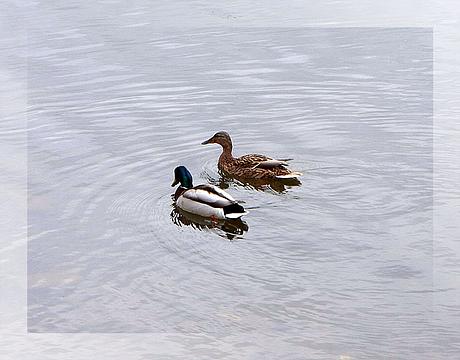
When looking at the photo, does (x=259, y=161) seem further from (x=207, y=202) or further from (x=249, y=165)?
(x=207, y=202)

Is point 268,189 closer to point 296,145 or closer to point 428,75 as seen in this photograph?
point 296,145

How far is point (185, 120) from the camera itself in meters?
9.45

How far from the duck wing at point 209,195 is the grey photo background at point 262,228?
219 mm

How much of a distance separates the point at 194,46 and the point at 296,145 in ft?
10.6

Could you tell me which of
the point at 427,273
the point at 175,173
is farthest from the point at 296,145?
the point at 427,273

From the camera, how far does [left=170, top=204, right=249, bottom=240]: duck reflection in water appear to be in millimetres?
7367

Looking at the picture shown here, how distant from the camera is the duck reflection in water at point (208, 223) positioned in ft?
24.2

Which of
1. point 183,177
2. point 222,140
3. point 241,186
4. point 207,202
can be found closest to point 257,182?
point 241,186

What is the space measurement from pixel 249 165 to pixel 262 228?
3.99 feet

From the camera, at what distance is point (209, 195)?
25.5 ft

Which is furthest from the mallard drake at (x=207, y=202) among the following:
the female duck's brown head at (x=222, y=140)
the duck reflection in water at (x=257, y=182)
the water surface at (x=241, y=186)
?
the female duck's brown head at (x=222, y=140)

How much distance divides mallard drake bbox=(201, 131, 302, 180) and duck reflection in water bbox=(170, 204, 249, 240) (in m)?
0.76

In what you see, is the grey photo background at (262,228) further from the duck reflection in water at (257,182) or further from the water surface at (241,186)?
the duck reflection in water at (257,182)

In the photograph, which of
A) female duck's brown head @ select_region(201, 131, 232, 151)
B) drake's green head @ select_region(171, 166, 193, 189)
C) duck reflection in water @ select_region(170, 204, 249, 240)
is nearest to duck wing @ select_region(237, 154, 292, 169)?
female duck's brown head @ select_region(201, 131, 232, 151)
